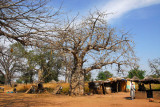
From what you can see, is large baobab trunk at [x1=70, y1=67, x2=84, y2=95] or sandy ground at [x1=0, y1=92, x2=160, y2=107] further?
large baobab trunk at [x1=70, y1=67, x2=84, y2=95]

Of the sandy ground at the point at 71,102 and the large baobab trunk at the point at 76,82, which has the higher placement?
the large baobab trunk at the point at 76,82

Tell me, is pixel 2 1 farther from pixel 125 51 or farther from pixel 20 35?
pixel 125 51

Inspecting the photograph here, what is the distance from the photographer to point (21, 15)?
5000 mm

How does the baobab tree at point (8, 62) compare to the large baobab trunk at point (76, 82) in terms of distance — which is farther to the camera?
the large baobab trunk at point (76, 82)

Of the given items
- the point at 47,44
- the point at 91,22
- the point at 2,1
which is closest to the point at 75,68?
the point at 91,22

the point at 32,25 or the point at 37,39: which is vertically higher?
the point at 32,25

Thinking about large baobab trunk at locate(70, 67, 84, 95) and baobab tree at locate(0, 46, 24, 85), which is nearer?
baobab tree at locate(0, 46, 24, 85)

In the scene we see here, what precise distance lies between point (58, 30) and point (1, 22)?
5.75ft

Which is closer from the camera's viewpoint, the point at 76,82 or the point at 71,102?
the point at 71,102

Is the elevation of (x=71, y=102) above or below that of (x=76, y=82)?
below

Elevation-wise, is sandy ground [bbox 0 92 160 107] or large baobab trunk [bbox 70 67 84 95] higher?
large baobab trunk [bbox 70 67 84 95]

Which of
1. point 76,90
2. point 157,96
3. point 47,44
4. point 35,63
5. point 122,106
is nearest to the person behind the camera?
point 47,44

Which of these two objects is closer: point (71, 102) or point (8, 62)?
point (71, 102)

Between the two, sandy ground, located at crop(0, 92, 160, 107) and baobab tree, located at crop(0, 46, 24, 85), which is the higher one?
baobab tree, located at crop(0, 46, 24, 85)
